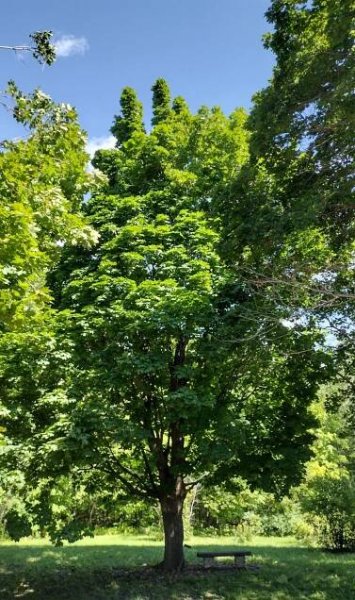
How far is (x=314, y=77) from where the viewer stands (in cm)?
740

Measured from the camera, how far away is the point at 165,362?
955 centimetres

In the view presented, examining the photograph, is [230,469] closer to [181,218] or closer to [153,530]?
[181,218]

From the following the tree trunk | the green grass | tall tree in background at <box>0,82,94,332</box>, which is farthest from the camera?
the tree trunk

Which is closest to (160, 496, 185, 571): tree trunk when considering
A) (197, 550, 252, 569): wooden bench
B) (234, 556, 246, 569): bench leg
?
(197, 550, 252, 569): wooden bench

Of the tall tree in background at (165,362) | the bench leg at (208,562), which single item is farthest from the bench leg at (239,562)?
the tall tree in background at (165,362)

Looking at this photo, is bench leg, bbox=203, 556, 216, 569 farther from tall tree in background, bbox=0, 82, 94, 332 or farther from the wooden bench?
tall tree in background, bbox=0, 82, 94, 332

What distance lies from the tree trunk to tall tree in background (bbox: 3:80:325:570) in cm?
2

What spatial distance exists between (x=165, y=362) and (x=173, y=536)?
4.29 m

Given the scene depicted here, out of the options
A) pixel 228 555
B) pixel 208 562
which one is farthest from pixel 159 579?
pixel 228 555

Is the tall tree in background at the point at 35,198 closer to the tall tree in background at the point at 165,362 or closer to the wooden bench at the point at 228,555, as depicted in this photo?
the tall tree in background at the point at 165,362

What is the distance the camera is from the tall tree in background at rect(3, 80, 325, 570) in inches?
356

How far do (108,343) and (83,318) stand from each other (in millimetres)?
781

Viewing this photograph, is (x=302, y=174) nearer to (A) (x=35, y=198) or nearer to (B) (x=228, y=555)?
(A) (x=35, y=198)

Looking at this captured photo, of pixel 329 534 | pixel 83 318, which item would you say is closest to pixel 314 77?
pixel 83 318
